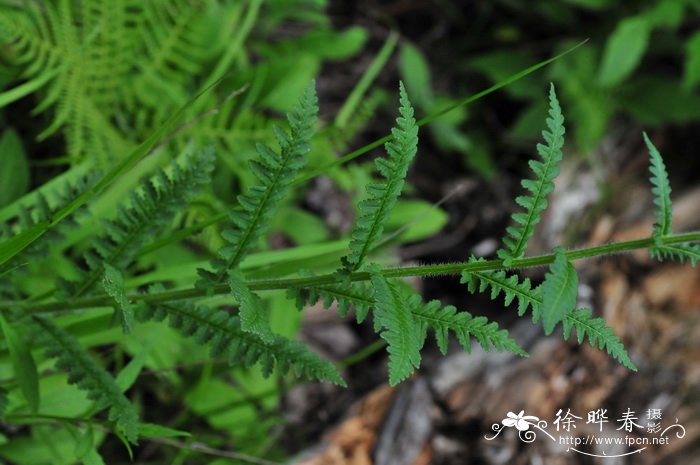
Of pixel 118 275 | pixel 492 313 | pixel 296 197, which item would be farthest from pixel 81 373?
pixel 492 313

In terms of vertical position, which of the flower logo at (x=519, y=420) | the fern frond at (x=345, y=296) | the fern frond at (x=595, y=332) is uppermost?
the fern frond at (x=345, y=296)

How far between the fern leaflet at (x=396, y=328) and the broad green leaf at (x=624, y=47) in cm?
214

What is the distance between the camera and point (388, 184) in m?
0.94

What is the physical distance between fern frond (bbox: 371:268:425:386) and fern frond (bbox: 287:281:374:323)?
0.18 ft

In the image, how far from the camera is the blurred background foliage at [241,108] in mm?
1647

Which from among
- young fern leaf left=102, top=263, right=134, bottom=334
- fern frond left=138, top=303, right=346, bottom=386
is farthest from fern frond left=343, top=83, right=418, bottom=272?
young fern leaf left=102, top=263, right=134, bottom=334

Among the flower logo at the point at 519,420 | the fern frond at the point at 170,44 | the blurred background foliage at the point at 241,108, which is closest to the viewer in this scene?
the blurred background foliage at the point at 241,108

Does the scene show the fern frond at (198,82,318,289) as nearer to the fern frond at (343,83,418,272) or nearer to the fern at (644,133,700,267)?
the fern frond at (343,83,418,272)

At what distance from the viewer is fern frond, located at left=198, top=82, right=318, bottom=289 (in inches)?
37.9

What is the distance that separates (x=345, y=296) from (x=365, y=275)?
0.04 meters

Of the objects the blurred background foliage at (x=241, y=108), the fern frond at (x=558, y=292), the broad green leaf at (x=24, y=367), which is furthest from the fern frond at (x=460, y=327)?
the broad green leaf at (x=24, y=367)

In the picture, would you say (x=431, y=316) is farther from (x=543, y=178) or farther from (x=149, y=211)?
(x=149, y=211)

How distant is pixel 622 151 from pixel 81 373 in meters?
2.68

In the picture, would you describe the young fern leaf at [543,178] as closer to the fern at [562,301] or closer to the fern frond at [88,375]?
the fern at [562,301]
